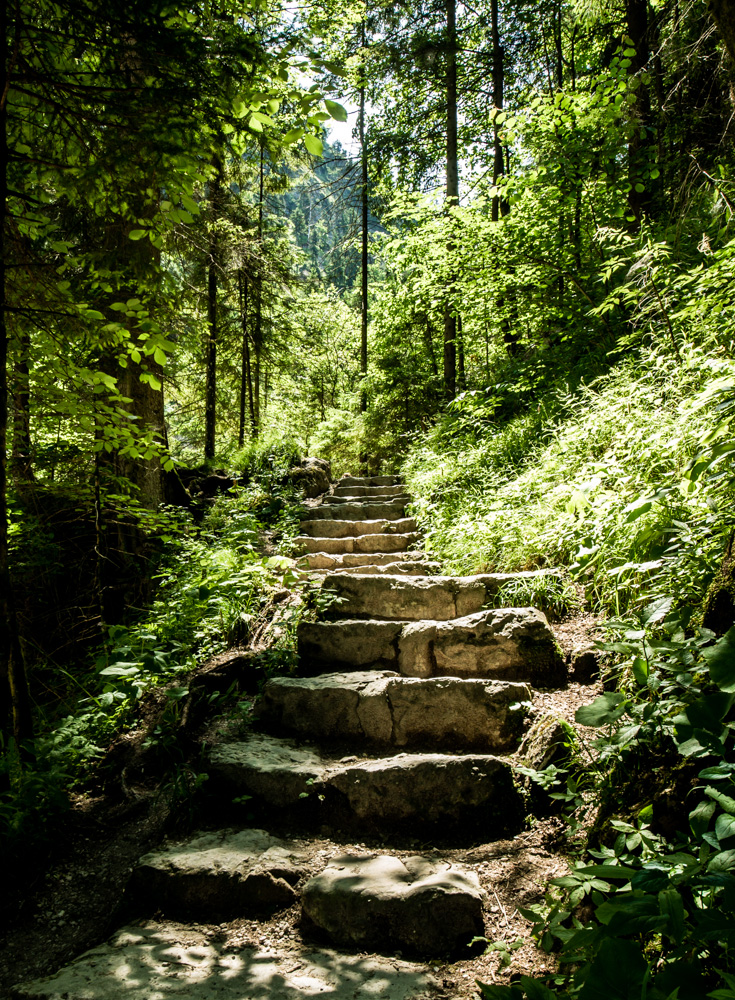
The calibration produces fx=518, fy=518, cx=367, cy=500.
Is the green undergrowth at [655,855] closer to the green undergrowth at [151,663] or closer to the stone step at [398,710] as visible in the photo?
the stone step at [398,710]

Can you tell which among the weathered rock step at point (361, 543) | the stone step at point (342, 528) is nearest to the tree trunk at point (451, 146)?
the stone step at point (342, 528)

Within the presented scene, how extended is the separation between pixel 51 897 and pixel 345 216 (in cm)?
2237

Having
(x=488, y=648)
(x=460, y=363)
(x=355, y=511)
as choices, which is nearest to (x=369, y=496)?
(x=355, y=511)

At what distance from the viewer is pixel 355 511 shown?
758 centimetres

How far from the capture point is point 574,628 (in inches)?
130

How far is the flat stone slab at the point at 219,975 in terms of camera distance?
1707mm

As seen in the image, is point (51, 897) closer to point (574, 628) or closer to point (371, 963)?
point (371, 963)

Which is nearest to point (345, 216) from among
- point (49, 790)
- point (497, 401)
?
point (497, 401)

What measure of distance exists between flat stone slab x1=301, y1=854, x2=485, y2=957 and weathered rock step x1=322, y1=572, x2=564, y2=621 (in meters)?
2.01

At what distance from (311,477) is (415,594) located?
20.5ft

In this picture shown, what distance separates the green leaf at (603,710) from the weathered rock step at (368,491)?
6.88 m

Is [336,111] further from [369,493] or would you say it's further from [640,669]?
[369,493]

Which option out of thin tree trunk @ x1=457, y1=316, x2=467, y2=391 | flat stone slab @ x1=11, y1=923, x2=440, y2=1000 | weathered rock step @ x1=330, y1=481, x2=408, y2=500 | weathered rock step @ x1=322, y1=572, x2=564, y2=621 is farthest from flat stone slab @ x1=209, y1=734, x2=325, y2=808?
thin tree trunk @ x1=457, y1=316, x2=467, y2=391

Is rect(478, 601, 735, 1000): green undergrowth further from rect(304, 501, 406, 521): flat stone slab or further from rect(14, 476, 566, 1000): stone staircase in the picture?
rect(304, 501, 406, 521): flat stone slab
